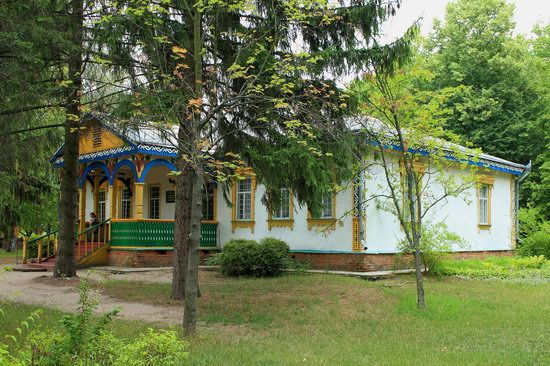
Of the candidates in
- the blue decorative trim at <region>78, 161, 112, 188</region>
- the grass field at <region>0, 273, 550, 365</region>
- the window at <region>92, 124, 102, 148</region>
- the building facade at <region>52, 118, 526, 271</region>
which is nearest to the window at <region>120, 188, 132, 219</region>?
the building facade at <region>52, 118, 526, 271</region>

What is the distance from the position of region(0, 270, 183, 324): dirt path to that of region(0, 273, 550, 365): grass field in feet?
1.93

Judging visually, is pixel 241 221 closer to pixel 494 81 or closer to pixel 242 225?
Result: pixel 242 225

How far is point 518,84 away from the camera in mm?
32938

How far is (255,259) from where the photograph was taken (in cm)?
1683

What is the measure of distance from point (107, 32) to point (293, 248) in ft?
34.5

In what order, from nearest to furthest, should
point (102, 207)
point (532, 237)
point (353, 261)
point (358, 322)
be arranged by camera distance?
point (358, 322)
point (353, 261)
point (532, 237)
point (102, 207)

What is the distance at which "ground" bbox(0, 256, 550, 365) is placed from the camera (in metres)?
7.29

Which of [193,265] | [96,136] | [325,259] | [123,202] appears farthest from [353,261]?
[123,202]

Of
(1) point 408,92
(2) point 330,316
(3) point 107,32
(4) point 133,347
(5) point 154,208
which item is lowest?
(2) point 330,316

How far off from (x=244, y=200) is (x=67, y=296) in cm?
920

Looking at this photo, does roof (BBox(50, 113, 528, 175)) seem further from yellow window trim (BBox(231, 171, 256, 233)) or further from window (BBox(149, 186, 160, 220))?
window (BBox(149, 186, 160, 220))

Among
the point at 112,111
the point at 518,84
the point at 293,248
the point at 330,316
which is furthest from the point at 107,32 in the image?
the point at 518,84

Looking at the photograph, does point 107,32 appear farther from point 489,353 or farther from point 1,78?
point 489,353

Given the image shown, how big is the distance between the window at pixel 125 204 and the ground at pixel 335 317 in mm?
9424
